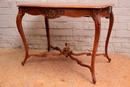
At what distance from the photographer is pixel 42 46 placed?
1.84 metres

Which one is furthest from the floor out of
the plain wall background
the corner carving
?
the corner carving

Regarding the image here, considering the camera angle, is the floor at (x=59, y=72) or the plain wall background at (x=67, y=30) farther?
the plain wall background at (x=67, y=30)

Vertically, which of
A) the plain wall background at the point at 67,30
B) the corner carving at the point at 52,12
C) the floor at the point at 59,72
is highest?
the corner carving at the point at 52,12

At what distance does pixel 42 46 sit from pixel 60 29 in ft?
1.07

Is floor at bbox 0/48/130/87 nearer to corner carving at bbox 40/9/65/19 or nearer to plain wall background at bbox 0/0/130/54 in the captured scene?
plain wall background at bbox 0/0/130/54

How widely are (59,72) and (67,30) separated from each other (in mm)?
574

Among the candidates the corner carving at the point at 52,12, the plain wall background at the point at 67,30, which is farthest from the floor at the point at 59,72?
the corner carving at the point at 52,12

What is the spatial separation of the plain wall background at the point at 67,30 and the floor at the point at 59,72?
188 millimetres

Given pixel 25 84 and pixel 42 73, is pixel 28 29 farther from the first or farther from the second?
pixel 25 84

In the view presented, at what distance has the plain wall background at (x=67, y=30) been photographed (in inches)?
Answer: 63.0

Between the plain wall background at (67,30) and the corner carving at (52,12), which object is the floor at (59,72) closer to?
the plain wall background at (67,30)

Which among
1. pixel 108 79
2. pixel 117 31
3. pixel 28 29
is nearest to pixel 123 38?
pixel 117 31

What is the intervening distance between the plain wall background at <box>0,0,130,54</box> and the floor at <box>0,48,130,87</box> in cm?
19

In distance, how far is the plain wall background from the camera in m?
1.60
